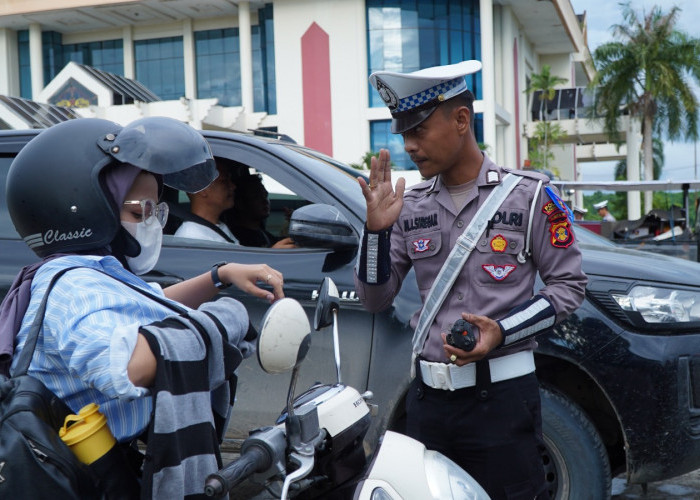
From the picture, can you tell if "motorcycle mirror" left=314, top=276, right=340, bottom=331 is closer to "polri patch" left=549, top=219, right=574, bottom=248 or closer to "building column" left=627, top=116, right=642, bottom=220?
"polri patch" left=549, top=219, right=574, bottom=248

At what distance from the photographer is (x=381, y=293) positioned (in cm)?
238

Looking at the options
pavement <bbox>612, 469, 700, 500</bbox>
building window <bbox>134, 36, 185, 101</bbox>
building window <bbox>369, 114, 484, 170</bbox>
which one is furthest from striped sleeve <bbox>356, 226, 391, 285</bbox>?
building window <bbox>134, 36, 185, 101</bbox>

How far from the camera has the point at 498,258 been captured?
2240 millimetres

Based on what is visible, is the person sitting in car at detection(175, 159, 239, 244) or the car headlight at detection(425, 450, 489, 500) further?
the person sitting in car at detection(175, 159, 239, 244)

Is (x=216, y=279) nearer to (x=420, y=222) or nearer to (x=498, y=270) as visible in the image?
(x=420, y=222)

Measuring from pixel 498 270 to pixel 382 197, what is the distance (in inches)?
15.3

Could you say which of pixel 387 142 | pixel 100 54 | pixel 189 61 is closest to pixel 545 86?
pixel 387 142

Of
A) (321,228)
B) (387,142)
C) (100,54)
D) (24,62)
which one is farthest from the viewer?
(24,62)

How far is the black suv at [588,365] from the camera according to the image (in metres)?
2.99

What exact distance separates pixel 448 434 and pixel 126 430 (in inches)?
40.5

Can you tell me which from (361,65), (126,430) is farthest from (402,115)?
(361,65)

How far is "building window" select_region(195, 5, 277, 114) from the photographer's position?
42.8 meters

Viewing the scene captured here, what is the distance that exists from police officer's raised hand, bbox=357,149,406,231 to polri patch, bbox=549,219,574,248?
438mm

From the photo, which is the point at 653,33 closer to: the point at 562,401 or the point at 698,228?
the point at 698,228
